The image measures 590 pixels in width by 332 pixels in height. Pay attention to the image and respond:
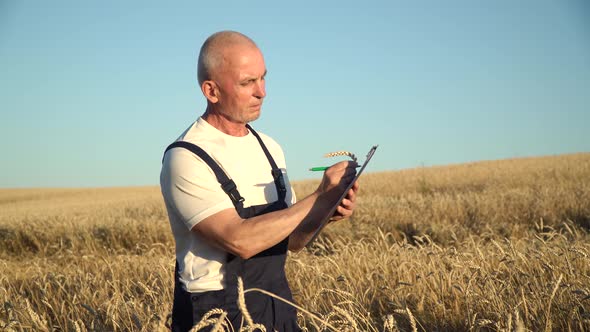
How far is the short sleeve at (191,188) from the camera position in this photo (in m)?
2.25

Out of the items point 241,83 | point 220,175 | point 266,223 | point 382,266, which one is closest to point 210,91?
point 241,83

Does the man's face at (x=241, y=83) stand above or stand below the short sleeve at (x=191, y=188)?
above

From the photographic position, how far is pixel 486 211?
34.2ft

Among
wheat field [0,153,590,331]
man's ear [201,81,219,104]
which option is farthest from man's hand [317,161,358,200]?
wheat field [0,153,590,331]

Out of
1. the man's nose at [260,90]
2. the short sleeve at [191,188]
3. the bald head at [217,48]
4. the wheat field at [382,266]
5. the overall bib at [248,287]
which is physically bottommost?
the wheat field at [382,266]

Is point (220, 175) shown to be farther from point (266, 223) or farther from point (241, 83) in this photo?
point (241, 83)

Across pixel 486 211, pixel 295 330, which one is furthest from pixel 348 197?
pixel 486 211

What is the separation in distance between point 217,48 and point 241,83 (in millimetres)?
197

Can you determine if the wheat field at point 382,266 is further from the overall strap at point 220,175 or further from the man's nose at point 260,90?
the man's nose at point 260,90

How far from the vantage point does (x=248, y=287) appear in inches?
96.2

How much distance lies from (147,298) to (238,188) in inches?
122

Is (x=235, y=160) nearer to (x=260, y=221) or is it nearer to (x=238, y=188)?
(x=238, y=188)

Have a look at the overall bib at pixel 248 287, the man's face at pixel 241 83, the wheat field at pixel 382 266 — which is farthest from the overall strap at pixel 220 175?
the wheat field at pixel 382 266

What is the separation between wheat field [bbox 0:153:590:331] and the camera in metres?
3.44
